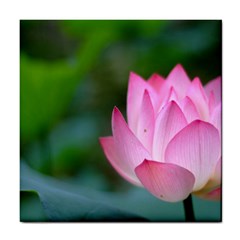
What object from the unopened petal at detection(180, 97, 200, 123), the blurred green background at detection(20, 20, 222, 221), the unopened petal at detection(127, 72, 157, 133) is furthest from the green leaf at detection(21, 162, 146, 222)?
the unopened petal at detection(180, 97, 200, 123)

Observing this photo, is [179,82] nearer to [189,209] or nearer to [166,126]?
[166,126]

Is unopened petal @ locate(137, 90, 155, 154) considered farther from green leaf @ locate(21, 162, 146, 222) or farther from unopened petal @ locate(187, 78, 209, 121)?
green leaf @ locate(21, 162, 146, 222)

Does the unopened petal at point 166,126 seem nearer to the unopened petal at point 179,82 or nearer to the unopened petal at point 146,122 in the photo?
the unopened petal at point 146,122

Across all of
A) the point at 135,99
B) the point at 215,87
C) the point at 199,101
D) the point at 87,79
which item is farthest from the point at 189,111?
the point at 87,79

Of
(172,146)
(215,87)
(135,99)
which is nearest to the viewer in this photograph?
(172,146)
